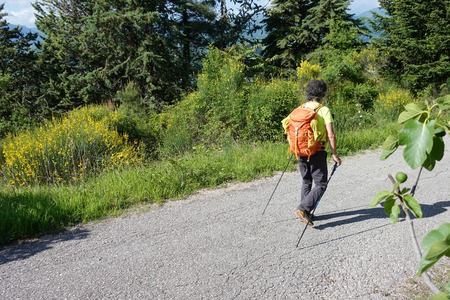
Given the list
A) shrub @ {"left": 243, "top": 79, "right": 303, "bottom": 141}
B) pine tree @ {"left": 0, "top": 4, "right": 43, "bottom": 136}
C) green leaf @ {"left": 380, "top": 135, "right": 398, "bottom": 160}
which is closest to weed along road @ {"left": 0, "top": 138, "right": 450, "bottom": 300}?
green leaf @ {"left": 380, "top": 135, "right": 398, "bottom": 160}

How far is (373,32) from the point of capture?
16.8 m

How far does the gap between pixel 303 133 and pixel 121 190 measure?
2.84 metres

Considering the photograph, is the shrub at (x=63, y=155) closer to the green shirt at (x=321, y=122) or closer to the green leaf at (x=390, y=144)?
the green shirt at (x=321, y=122)

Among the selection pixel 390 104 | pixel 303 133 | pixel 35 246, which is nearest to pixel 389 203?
pixel 303 133

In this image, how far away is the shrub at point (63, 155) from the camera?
7035mm

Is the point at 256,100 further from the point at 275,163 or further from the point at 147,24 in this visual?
the point at 147,24

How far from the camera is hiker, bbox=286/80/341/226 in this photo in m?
4.34

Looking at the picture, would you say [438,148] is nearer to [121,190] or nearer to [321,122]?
[321,122]

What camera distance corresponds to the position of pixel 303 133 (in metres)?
4.30

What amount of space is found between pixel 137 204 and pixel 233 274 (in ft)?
7.64

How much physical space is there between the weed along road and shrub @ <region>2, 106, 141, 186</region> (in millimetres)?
2443

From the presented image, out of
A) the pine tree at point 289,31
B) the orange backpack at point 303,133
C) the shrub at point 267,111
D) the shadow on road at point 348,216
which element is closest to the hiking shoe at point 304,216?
the shadow on road at point 348,216

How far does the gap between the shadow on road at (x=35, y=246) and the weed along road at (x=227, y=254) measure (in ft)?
0.04

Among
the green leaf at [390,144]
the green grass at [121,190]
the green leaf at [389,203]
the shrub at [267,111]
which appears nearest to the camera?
the green leaf at [390,144]
